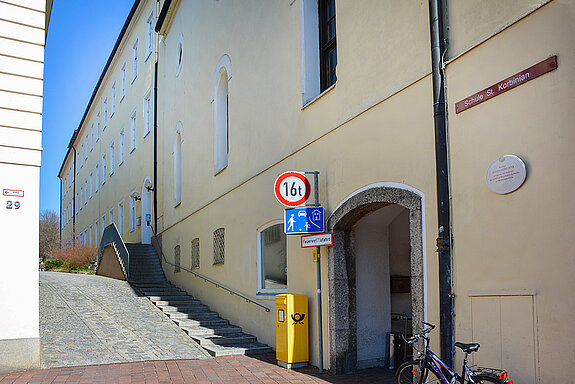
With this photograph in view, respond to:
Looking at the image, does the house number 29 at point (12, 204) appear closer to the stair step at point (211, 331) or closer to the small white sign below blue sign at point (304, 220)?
the small white sign below blue sign at point (304, 220)

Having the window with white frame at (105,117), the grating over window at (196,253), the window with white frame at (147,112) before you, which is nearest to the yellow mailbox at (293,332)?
the grating over window at (196,253)

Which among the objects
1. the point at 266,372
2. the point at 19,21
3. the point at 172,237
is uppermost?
the point at 19,21

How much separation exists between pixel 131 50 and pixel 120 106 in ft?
11.2

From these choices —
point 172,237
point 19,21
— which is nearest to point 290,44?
point 19,21

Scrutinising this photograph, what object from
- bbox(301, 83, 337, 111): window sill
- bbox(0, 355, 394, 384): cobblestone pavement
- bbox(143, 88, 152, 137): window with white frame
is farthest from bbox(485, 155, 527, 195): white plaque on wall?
bbox(143, 88, 152, 137): window with white frame

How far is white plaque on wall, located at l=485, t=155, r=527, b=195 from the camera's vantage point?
6.25 metres

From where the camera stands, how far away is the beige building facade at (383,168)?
6047 millimetres

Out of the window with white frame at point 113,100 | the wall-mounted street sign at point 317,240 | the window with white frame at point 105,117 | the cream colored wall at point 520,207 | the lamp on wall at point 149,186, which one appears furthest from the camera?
the window with white frame at point 105,117

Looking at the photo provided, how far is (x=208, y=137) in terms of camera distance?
56.4 ft

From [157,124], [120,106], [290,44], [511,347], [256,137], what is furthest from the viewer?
[120,106]

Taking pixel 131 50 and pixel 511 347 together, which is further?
pixel 131 50

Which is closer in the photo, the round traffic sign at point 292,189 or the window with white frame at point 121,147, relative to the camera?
the round traffic sign at point 292,189

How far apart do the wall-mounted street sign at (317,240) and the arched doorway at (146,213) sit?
51.0 feet

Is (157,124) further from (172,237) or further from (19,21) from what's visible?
(19,21)
